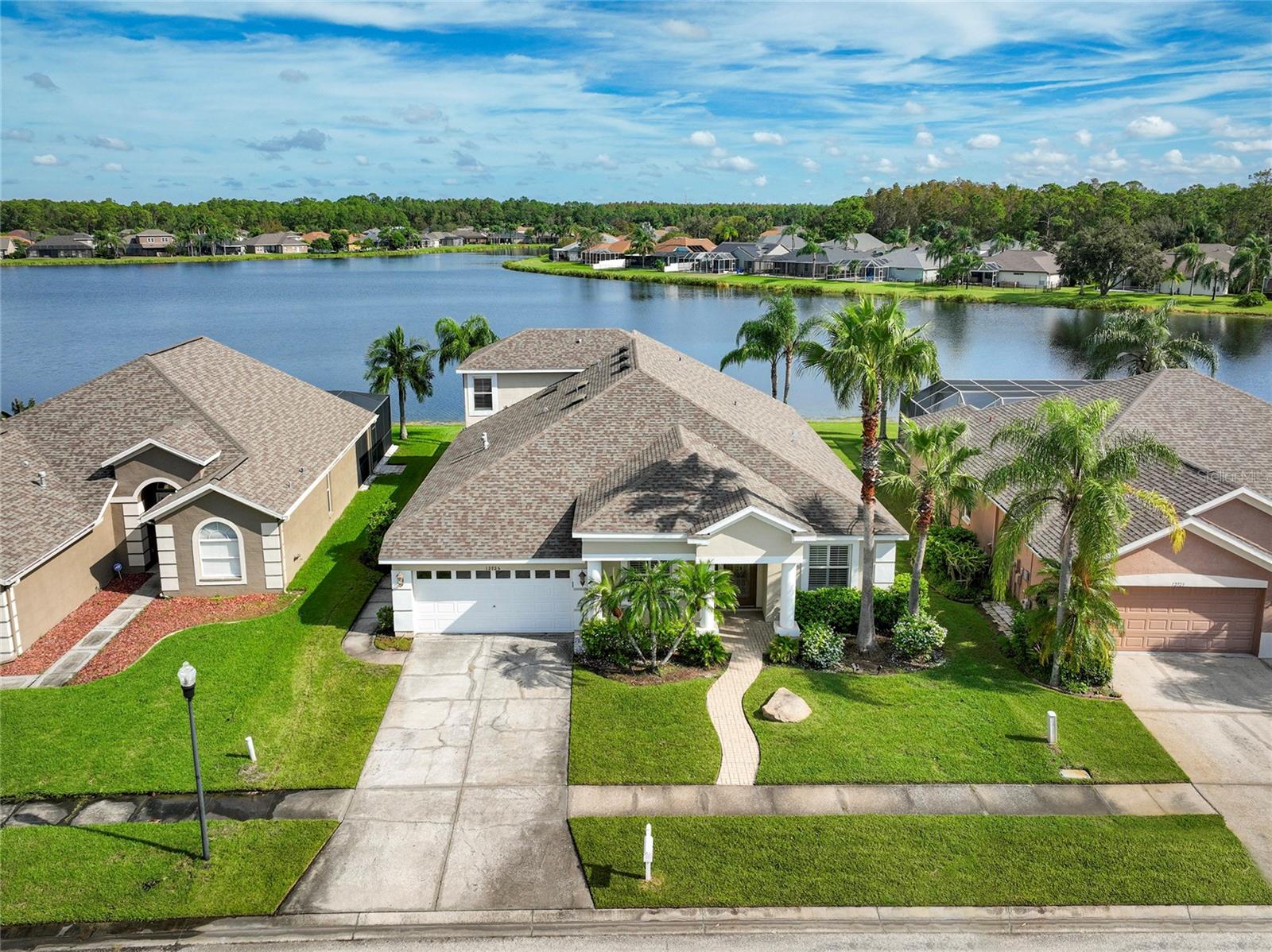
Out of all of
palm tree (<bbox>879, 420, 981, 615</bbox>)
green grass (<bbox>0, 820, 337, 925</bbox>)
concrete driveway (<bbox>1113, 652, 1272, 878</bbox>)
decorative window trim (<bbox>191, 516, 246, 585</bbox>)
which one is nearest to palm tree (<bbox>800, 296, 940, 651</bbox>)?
palm tree (<bbox>879, 420, 981, 615</bbox>)

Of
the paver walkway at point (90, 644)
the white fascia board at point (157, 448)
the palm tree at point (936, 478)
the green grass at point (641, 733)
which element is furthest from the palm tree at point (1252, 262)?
the paver walkway at point (90, 644)

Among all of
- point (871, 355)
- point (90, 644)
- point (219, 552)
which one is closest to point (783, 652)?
point (871, 355)

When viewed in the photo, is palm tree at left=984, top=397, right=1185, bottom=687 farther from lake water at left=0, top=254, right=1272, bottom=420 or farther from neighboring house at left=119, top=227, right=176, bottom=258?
neighboring house at left=119, top=227, right=176, bottom=258

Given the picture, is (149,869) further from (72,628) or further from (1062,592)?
(1062,592)

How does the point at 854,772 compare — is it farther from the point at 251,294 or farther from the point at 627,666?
the point at 251,294

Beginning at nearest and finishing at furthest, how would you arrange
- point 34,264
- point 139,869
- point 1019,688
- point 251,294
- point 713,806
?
point 139,869
point 713,806
point 1019,688
point 251,294
point 34,264

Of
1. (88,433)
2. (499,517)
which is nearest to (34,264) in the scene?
(88,433)

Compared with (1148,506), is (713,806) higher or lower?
lower
